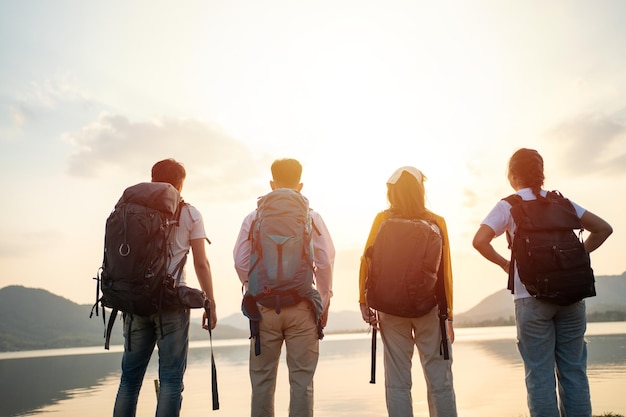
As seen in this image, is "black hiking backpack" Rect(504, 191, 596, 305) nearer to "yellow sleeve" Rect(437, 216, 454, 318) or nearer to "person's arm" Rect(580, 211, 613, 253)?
"person's arm" Rect(580, 211, 613, 253)

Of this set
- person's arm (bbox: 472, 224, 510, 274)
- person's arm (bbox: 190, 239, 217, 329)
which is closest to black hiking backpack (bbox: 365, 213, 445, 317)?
person's arm (bbox: 472, 224, 510, 274)

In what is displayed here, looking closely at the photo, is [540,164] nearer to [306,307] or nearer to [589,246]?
[589,246]

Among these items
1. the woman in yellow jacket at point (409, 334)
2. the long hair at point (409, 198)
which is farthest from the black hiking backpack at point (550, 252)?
the long hair at point (409, 198)

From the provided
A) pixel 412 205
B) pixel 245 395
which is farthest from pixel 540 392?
pixel 245 395

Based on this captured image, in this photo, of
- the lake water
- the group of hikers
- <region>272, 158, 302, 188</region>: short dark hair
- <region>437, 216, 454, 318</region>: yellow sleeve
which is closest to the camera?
the group of hikers

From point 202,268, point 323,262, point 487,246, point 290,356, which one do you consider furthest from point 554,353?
point 202,268

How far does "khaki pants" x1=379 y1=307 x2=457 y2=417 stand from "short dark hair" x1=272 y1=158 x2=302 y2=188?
170 cm

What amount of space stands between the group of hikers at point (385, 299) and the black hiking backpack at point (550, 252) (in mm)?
19

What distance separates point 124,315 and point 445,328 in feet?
10.6

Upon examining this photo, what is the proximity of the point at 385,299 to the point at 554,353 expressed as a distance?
1703 millimetres

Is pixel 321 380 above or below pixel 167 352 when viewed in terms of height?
below

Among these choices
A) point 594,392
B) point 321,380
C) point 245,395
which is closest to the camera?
point 594,392

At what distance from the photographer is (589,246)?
18.4ft

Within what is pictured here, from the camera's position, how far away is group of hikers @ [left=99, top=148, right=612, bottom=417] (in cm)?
505
